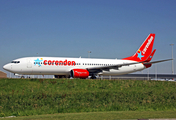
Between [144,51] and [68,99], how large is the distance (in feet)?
99.9

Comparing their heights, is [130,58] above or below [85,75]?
above

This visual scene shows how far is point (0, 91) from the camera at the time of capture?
24.2 meters

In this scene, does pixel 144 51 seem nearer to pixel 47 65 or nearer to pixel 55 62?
pixel 55 62

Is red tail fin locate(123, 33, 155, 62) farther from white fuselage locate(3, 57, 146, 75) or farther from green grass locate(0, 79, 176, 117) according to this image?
green grass locate(0, 79, 176, 117)

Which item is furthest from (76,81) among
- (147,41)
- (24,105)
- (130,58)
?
(147,41)

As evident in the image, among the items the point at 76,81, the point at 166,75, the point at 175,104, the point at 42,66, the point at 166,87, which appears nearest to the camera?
the point at 175,104

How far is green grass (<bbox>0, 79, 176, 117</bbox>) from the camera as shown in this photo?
20297mm

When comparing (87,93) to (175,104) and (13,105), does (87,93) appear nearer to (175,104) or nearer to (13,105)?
(13,105)

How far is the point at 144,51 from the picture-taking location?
49.0 metres

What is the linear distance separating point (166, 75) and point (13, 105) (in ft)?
344

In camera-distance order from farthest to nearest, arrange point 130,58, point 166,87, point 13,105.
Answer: point 130,58 → point 166,87 → point 13,105

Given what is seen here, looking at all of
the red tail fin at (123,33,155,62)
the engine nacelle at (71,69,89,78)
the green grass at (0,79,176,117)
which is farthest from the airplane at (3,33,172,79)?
the green grass at (0,79,176,117)

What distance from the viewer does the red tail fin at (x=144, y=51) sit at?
4836 cm

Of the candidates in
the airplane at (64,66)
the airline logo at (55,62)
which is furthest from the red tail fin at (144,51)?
the airline logo at (55,62)
